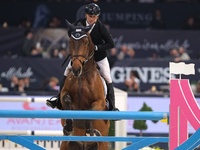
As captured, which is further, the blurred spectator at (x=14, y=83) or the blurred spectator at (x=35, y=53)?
the blurred spectator at (x=35, y=53)

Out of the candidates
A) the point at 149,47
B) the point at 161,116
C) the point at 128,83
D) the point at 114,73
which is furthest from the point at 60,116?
the point at 149,47

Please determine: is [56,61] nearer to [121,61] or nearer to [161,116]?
[121,61]

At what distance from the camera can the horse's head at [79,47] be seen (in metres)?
5.80

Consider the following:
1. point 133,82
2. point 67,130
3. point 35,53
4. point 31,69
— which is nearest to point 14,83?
point 31,69

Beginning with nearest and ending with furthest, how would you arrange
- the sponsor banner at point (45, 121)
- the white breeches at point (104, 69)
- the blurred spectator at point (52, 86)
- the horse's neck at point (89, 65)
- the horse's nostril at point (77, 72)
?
1. the horse's nostril at point (77, 72)
2. the horse's neck at point (89, 65)
3. the white breeches at point (104, 69)
4. the sponsor banner at point (45, 121)
5. the blurred spectator at point (52, 86)

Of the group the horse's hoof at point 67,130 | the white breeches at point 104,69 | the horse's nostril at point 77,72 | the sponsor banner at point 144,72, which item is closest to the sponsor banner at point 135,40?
the sponsor banner at point 144,72

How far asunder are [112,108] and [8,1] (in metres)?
14.0

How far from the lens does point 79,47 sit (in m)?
5.98

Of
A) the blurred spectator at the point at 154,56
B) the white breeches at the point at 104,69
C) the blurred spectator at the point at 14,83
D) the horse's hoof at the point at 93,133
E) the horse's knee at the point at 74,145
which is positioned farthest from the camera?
the blurred spectator at the point at 154,56

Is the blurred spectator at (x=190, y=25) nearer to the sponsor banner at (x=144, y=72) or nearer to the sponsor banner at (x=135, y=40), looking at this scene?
the sponsor banner at (x=135, y=40)

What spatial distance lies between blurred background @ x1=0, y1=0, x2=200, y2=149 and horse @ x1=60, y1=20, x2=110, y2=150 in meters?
5.11

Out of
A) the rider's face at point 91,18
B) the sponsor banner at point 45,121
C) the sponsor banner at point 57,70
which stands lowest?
the sponsor banner at point 45,121

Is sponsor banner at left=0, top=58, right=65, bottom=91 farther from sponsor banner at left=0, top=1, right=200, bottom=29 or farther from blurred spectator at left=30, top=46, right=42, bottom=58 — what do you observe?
sponsor banner at left=0, top=1, right=200, bottom=29

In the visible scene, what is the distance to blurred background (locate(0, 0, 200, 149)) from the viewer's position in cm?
1390
